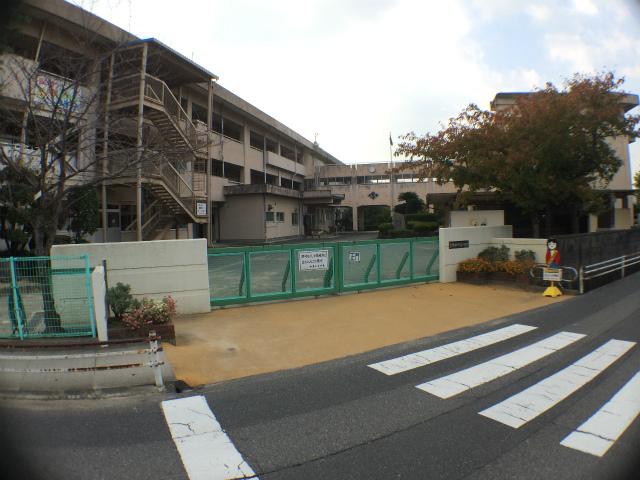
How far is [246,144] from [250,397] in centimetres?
2883

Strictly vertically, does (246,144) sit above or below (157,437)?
above

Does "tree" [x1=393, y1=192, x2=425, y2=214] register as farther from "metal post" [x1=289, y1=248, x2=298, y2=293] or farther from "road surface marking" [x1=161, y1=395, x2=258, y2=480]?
"road surface marking" [x1=161, y1=395, x2=258, y2=480]

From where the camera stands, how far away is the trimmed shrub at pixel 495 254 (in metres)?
12.6

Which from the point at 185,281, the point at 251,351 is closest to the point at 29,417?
the point at 251,351

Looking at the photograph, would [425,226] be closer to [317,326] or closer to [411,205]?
[411,205]

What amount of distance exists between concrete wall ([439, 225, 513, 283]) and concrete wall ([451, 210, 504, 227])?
2093 millimetres

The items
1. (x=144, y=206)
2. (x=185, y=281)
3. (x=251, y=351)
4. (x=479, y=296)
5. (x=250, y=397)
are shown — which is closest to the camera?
(x=250, y=397)

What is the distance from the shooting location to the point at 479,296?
1029cm

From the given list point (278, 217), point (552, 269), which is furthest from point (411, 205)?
point (552, 269)

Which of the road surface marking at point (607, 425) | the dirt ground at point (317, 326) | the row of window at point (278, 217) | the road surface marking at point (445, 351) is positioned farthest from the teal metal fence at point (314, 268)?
the row of window at point (278, 217)

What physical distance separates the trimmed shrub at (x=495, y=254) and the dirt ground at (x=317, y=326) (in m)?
1.89

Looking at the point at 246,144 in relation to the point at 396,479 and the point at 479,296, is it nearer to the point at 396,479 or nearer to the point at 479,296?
the point at 479,296

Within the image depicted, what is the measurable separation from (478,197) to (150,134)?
15.6 metres

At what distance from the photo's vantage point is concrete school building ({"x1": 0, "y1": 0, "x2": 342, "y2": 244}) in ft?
31.0
